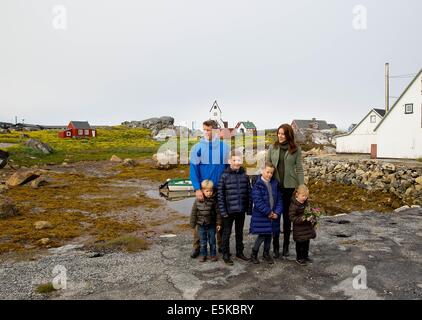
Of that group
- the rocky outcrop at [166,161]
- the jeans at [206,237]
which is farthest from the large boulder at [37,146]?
the jeans at [206,237]

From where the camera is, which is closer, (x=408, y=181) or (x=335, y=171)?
(x=408, y=181)

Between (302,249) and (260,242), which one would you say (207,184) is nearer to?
(260,242)

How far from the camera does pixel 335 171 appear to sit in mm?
25094

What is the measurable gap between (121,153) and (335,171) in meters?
41.6

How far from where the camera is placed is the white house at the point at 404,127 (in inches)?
995

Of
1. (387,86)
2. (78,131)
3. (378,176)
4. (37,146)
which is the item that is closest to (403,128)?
(378,176)

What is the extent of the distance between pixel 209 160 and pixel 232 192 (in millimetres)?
917

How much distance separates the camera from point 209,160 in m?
7.74

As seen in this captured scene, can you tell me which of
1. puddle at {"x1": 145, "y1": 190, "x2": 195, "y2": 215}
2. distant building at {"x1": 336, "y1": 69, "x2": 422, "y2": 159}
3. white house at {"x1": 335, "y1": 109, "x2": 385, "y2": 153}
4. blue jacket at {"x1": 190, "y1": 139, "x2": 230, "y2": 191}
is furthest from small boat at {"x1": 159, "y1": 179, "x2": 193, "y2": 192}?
white house at {"x1": 335, "y1": 109, "x2": 385, "y2": 153}

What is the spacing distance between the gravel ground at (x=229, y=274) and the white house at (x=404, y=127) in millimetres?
18504

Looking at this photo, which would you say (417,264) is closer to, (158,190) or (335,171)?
(335,171)
